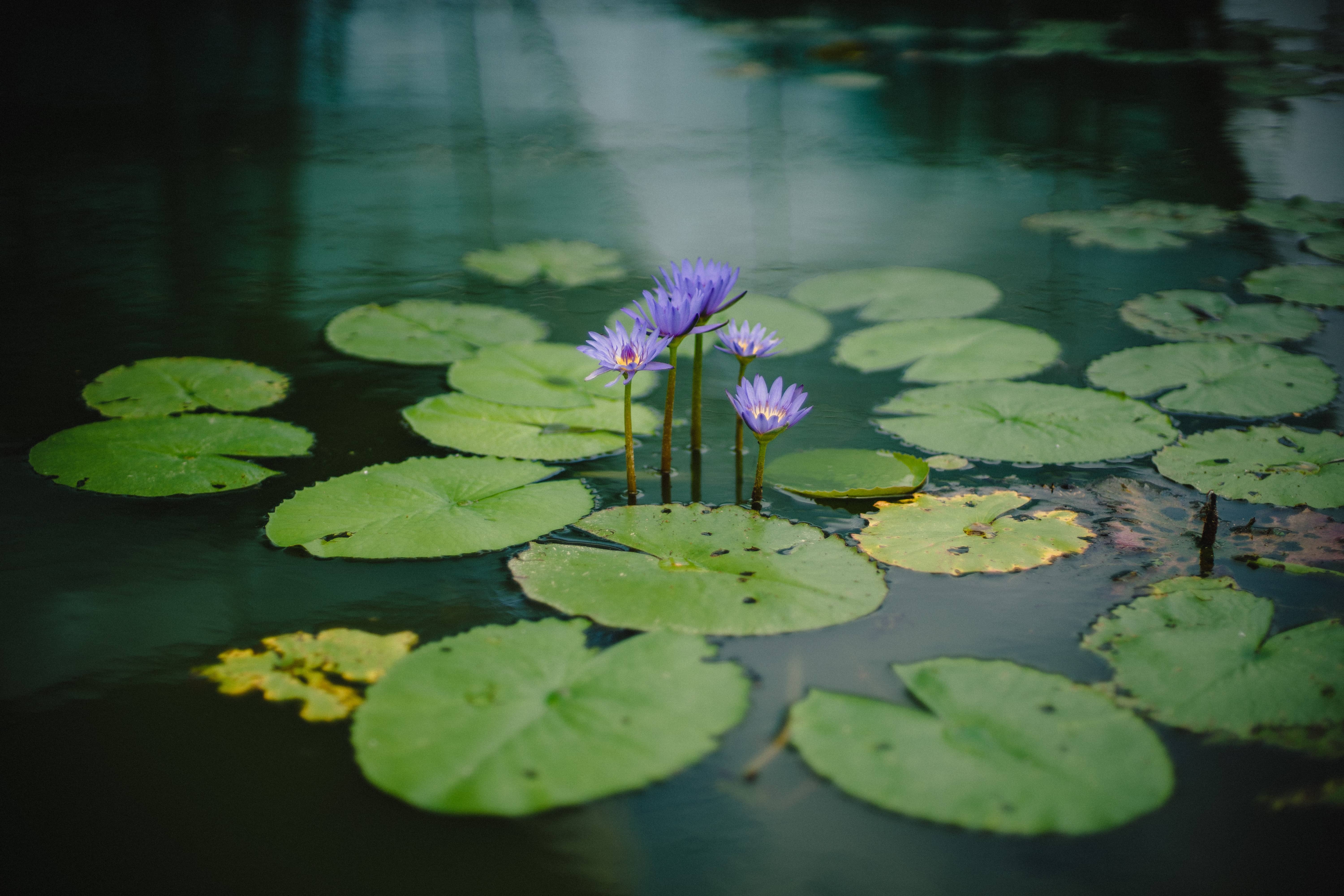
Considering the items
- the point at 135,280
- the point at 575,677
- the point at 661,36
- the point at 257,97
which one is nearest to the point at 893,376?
the point at 575,677

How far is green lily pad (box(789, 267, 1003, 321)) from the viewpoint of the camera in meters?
2.48

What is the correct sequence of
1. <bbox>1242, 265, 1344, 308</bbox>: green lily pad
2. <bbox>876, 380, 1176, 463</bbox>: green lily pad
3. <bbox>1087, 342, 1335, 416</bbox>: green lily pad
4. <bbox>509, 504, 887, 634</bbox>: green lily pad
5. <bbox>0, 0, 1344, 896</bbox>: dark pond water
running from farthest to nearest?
<bbox>1242, 265, 1344, 308</bbox>: green lily pad, <bbox>1087, 342, 1335, 416</bbox>: green lily pad, <bbox>876, 380, 1176, 463</bbox>: green lily pad, <bbox>509, 504, 887, 634</bbox>: green lily pad, <bbox>0, 0, 1344, 896</bbox>: dark pond water

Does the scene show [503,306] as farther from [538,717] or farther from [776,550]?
[538,717]

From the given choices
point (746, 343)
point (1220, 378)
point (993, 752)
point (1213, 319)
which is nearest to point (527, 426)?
point (746, 343)

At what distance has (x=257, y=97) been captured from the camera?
5.15m

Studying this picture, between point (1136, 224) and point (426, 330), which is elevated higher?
point (1136, 224)

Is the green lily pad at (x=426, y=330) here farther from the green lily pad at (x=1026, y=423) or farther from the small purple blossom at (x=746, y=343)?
the green lily pad at (x=1026, y=423)

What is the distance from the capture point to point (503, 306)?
8.59ft

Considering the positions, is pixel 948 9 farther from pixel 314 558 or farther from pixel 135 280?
pixel 314 558

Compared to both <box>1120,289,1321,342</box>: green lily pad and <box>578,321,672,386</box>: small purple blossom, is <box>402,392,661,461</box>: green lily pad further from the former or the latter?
<box>1120,289,1321,342</box>: green lily pad

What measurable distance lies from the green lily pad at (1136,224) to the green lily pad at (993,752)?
93.4 inches

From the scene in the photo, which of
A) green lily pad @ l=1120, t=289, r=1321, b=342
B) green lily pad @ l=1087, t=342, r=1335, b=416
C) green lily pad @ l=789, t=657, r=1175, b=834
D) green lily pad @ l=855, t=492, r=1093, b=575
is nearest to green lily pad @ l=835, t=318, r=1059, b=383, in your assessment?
green lily pad @ l=1087, t=342, r=1335, b=416

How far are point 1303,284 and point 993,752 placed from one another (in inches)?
89.6

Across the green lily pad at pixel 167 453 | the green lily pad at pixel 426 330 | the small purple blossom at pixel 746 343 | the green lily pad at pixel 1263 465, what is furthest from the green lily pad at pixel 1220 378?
the green lily pad at pixel 167 453
